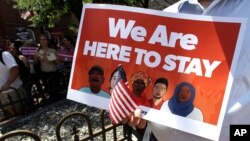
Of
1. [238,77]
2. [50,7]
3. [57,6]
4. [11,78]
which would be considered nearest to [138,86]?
[238,77]

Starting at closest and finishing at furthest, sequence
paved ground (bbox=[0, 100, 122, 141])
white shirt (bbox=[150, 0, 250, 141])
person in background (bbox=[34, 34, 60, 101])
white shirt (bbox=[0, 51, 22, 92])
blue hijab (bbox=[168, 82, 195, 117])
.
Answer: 1. white shirt (bbox=[150, 0, 250, 141])
2. blue hijab (bbox=[168, 82, 195, 117])
3. paved ground (bbox=[0, 100, 122, 141])
4. white shirt (bbox=[0, 51, 22, 92])
5. person in background (bbox=[34, 34, 60, 101])

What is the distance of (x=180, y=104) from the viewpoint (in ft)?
5.32

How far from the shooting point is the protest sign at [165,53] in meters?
1.54

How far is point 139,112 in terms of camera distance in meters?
1.68

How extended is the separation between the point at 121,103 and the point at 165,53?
0.99 ft

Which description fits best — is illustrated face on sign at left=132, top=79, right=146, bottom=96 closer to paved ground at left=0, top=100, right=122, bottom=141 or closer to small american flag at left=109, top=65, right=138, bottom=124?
small american flag at left=109, top=65, right=138, bottom=124

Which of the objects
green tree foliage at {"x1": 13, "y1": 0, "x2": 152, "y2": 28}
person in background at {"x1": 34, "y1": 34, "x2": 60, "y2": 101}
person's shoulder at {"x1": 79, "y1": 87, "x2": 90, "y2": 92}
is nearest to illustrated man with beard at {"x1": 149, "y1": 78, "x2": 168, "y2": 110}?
person's shoulder at {"x1": 79, "y1": 87, "x2": 90, "y2": 92}

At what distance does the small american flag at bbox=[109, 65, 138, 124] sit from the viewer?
5.32 ft

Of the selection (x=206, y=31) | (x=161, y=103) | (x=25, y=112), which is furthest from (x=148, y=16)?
(x=25, y=112)

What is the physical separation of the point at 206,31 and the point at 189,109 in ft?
1.08

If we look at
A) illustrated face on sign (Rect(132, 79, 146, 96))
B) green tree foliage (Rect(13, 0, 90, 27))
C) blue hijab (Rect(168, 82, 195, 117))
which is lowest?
blue hijab (Rect(168, 82, 195, 117))

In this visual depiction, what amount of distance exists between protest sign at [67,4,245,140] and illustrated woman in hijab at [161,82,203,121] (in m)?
0.02

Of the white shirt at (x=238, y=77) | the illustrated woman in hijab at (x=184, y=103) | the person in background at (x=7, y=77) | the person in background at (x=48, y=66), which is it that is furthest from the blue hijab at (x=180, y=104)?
the person in background at (x=48, y=66)

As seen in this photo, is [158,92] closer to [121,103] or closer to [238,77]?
[121,103]
